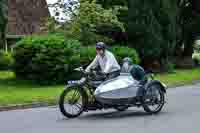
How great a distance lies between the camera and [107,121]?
36.0 ft

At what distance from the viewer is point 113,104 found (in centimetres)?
1170

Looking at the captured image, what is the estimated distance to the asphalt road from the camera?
9.70 m

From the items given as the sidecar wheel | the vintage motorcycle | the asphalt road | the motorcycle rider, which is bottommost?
the asphalt road

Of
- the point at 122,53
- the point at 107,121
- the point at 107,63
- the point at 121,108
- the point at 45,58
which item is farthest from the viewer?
the point at 122,53

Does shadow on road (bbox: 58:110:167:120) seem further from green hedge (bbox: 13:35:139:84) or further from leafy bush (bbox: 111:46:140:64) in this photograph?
leafy bush (bbox: 111:46:140:64)

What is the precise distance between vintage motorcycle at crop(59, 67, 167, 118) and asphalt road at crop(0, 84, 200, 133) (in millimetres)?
282

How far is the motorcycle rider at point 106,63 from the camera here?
39.1 feet

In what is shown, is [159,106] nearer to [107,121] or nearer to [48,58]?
[107,121]

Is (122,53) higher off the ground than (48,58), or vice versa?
(122,53)

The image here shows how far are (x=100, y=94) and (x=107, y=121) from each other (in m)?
0.79

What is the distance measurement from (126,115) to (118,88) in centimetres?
83

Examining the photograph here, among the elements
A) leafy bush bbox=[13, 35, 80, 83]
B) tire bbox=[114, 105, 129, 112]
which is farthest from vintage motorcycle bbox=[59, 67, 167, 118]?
leafy bush bbox=[13, 35, 80, 83]

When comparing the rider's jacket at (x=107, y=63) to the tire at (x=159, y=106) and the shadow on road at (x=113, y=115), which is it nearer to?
the tire at (x=159, y=106)

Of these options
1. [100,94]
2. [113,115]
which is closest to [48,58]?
[113,115]
